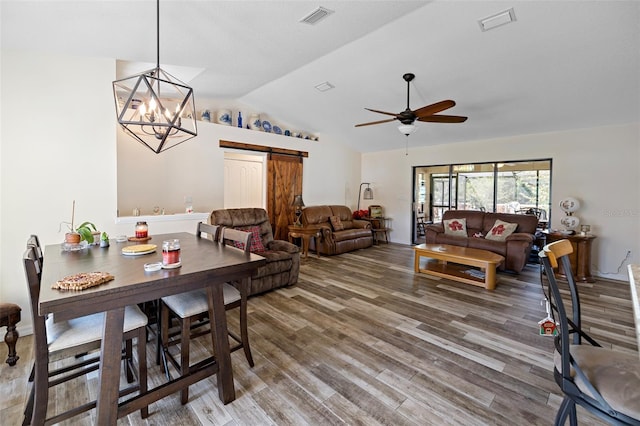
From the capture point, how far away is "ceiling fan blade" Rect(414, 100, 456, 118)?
10.4 feet

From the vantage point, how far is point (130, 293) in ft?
4.61

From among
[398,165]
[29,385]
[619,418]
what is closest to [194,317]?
[29,385]

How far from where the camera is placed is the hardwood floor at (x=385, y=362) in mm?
1766

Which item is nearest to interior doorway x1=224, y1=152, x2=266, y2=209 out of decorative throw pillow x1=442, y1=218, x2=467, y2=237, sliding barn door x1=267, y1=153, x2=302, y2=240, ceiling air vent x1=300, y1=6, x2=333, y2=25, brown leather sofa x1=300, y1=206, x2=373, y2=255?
sliding barn door x1=267, y1=153, x2=302, y2=240

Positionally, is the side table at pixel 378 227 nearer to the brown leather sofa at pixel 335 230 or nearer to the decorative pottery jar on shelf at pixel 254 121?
the brown leather sofa at pixel 335 230

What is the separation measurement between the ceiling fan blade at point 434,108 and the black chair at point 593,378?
2.18 m

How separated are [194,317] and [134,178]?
3.30 meters

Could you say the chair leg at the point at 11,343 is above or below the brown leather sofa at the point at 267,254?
below

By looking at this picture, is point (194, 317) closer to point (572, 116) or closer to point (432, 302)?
point (432, 302)

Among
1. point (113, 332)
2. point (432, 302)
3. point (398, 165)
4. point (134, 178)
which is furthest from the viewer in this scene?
point (398, 165)

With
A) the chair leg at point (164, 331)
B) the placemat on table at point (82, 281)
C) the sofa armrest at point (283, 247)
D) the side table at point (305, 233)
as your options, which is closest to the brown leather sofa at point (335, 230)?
the side table at point (305, 233)

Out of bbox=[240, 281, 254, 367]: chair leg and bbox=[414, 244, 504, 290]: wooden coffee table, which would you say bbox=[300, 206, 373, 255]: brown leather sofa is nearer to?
bbox=[414, 244, 504, 290]: wooden coffee table

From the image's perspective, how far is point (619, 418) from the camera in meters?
1.11

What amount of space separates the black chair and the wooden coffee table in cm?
271
